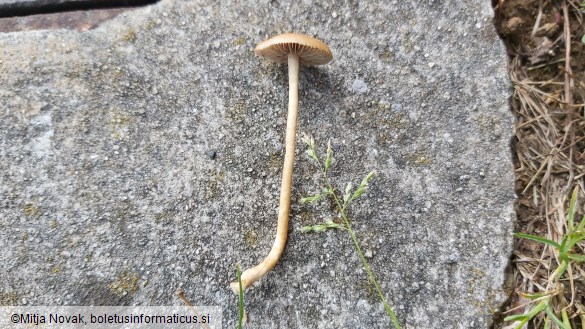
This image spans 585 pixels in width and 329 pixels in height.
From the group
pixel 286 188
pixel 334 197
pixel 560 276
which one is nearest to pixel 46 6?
pixel 286 188

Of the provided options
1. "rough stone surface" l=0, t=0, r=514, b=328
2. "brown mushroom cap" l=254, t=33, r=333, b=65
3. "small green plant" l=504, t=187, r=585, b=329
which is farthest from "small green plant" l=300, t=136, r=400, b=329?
"small green plant" l=504, t=187, r=585, b=329

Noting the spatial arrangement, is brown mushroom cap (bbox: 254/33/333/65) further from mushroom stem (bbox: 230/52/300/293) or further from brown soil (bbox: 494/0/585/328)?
brown soil (bbox: 494/0/585/328)

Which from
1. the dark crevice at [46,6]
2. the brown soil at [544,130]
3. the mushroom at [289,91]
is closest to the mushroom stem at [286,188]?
the mushroom at [289,91]

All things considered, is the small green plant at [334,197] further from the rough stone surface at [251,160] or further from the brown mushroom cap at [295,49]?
the brown mushroom cap at [295,49]

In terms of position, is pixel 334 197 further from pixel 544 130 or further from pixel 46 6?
pixel 46 6

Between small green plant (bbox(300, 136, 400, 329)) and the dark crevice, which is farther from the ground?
the dark crevice

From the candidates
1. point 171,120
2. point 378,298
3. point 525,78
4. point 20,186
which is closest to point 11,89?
point 20,186
